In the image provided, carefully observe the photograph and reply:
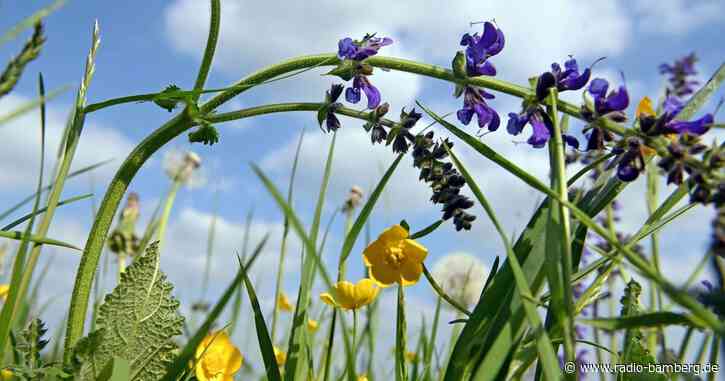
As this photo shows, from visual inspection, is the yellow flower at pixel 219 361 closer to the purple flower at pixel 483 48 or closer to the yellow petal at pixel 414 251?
the yellow petal at pixel 414 251

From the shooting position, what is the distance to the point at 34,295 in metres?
3.53

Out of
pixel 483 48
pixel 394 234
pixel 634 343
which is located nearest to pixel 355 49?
pixel 483 48

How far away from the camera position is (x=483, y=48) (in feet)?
5.71

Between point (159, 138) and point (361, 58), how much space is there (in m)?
0.60

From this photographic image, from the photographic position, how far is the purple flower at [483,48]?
67.7 inches

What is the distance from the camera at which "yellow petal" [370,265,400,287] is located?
1847 mm

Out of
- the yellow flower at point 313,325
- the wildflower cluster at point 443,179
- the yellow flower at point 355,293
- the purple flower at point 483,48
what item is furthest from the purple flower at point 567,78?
the yellow flower at point 313,325

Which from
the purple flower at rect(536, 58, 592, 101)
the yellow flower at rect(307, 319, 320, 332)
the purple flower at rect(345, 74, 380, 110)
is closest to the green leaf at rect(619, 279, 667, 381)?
the purple flower at rect(536, 58, 592, 101)

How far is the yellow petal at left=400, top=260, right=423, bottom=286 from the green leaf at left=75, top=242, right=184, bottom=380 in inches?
23.7

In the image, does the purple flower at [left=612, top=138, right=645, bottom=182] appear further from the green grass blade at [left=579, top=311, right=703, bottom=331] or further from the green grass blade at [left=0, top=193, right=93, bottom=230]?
the green grass blade at [left=0, top=193, right=93, bottom=230]

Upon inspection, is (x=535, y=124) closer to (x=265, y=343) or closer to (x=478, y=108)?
(x=478, y=108)

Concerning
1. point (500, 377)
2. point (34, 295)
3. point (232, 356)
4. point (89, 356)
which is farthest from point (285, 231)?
point (34, 295)

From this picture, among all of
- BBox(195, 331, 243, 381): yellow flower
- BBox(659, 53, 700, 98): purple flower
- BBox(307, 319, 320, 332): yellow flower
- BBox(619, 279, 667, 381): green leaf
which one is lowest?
BBox(195, 331, 243, 381): yellow flower

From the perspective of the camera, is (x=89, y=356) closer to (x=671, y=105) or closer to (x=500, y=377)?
(x=500, y=377)
